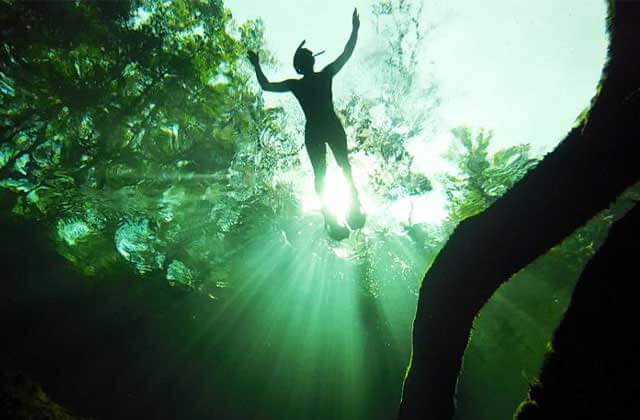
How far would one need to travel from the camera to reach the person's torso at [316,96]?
390 cm

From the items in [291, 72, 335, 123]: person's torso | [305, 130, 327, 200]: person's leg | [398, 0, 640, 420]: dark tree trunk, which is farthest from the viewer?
[305, 130, 327, 200]: person's leg

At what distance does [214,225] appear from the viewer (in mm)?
19969

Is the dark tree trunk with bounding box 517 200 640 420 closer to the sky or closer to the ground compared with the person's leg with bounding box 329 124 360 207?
closer to the ground

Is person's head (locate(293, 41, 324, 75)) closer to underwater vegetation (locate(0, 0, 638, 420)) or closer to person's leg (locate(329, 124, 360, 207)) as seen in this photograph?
person's leg (locate(329, 124, 360, 207))

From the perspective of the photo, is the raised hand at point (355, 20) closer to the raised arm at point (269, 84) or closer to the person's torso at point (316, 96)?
the person's torso at point (316, 96)

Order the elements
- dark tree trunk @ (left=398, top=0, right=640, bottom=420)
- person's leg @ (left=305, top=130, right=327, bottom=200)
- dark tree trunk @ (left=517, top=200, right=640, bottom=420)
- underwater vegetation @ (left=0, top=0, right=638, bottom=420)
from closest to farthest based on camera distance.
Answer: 1. dark tree trunk @ (left=517, top=200, right=640, bottom=420)
2. dark tree trunk @ (left=398, top=0, right=640, bottom=420)
3. person's leg @ (left=305, top=130, right=327, bottom=200)
4. underwater vegetation @ (left=0, top=0, right=638, bottom=420)

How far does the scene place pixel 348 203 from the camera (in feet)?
14.3

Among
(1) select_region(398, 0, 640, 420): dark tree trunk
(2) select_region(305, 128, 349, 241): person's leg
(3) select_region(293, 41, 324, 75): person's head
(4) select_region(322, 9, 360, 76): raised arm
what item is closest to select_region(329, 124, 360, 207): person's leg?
(2) select_region(305, 128, 349, 241): person's leg

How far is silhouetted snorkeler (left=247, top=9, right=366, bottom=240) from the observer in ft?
12.9

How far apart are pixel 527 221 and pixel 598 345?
0.71 metres

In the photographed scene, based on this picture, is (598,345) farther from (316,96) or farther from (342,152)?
(316,96)

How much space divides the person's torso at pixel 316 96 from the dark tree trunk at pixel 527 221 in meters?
2.48

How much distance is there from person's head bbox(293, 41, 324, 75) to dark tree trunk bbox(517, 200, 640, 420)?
11.9 ft

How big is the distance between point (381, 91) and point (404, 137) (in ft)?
8.52
